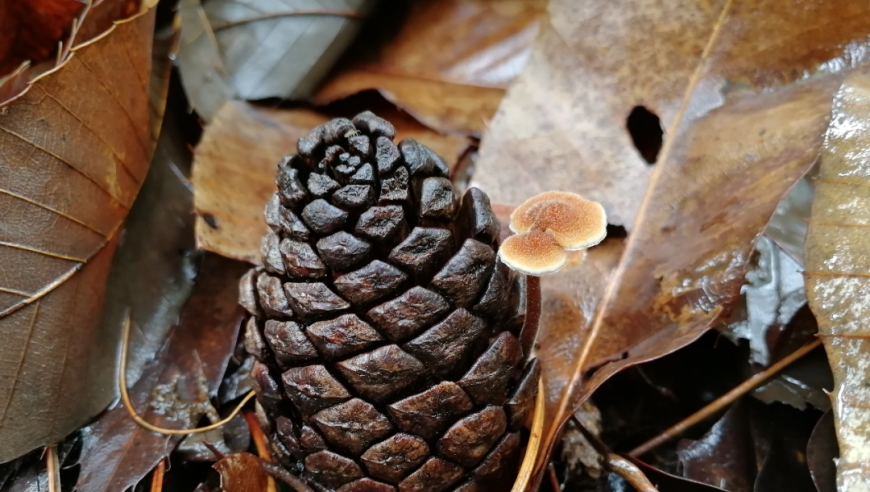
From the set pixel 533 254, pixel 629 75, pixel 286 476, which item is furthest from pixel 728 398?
pixel 286 476

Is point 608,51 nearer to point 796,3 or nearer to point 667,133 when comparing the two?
point 667,133

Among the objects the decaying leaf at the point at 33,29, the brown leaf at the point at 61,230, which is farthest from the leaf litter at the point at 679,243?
the decaying leaf at the point at 33,29

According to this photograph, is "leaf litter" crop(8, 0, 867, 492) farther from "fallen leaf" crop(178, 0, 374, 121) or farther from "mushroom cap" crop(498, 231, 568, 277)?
"mushroom cap" crop(498, 231, 568, 277)

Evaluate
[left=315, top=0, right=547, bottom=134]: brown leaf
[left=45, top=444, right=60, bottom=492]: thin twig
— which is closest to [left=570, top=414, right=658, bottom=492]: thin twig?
[left=315, top=0, right=547, bottom=134]: brown leaf

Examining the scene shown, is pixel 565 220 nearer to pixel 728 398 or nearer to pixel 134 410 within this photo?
pixel 728 398

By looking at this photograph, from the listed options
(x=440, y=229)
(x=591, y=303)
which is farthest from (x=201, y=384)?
(x=591, y=303)

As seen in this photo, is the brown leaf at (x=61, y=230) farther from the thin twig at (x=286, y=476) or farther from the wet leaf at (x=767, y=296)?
the wet leaf at (x=767, y=296)

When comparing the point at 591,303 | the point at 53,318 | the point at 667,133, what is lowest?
the point at 591,303
